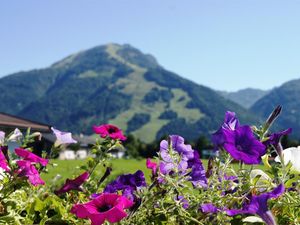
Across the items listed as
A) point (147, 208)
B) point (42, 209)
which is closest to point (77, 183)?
point (42, 209)

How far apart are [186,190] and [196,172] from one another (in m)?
0.26

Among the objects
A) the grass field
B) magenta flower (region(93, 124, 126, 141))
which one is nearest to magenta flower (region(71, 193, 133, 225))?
the grass field

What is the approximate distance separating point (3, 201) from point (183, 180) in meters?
0.65

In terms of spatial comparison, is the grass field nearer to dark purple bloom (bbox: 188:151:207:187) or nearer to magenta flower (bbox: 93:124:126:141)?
magenta flower (bbox: 93:124:126:141)

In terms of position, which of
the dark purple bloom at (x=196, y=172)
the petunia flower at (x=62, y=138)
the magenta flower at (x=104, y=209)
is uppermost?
the magenta flower at (x=104, y=209)

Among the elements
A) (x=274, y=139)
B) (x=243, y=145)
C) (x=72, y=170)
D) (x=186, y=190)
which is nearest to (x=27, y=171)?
(x=186, y=190)

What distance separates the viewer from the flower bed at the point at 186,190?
59.7 inches

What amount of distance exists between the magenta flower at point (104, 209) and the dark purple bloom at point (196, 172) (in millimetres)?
423

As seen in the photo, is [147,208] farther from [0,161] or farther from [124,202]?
[0,161]

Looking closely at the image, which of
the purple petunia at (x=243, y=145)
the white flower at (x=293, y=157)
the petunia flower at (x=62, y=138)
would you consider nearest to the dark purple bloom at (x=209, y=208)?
the purple petunia at (x=243, y=145)

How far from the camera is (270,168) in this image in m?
1.70

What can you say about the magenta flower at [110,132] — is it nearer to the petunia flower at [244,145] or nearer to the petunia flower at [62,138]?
the petunia flower at [62,138]

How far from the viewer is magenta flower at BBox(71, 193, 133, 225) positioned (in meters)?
1.33

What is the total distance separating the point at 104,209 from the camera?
4.64 feet
